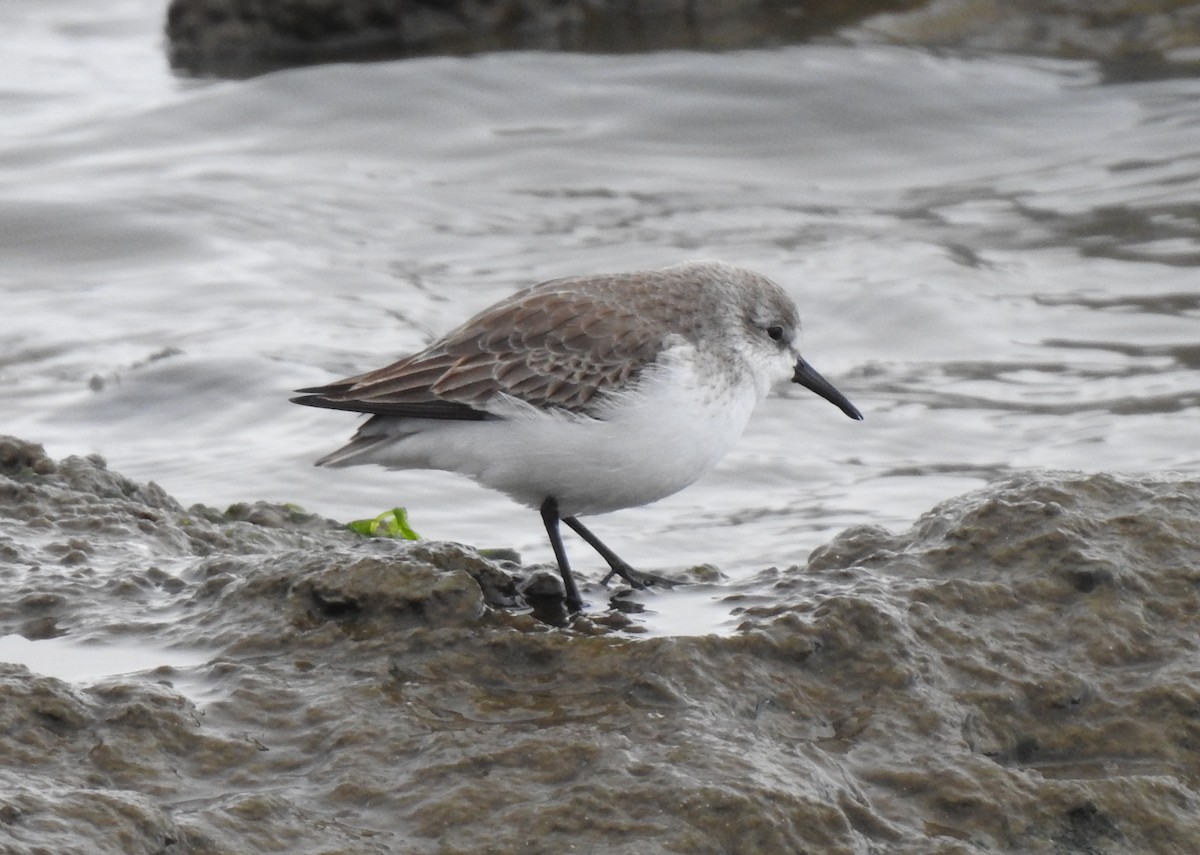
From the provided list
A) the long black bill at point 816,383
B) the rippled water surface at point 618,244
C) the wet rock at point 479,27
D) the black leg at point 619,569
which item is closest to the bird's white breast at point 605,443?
the black leg at point 619,569

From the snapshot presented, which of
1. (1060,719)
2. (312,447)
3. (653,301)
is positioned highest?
(653,301)

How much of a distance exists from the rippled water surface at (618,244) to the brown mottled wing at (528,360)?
2.65m

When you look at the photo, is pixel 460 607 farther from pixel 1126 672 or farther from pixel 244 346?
pixel 244 346

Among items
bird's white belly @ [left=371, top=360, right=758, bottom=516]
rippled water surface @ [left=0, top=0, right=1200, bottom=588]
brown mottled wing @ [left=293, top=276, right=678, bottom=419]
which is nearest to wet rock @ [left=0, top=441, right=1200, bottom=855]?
bird's white belly @ [left=371, top=360, right=758, bottom=516]

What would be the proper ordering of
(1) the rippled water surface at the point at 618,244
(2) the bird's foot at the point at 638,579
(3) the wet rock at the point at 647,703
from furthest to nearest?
(1) the rippled water surface at the point at 618,244 < (2) the bird's foot at the point at 638,579 < (3) the wet rock at the point at 647,703

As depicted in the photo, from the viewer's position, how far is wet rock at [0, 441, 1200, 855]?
405cm

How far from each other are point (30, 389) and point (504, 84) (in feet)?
24.5

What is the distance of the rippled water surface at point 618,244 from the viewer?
10.2m

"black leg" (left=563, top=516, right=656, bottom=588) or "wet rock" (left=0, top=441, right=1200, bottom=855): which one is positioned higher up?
"wet rock" (left=0, top=441, right=1200, bottom=855)

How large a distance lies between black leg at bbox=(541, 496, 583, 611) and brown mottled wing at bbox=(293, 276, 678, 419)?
1.30ft

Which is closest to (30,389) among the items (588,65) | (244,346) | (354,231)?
(244,346)

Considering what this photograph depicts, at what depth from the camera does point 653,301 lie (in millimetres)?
6078

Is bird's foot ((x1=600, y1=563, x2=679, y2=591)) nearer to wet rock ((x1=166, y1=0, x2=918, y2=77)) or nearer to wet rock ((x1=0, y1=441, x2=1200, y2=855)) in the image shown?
wet rock ((x1=0, y1=441, x2=1200, y2=855))

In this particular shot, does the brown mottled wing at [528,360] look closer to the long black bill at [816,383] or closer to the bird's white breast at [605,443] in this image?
the bird's white breast at [605,443]
